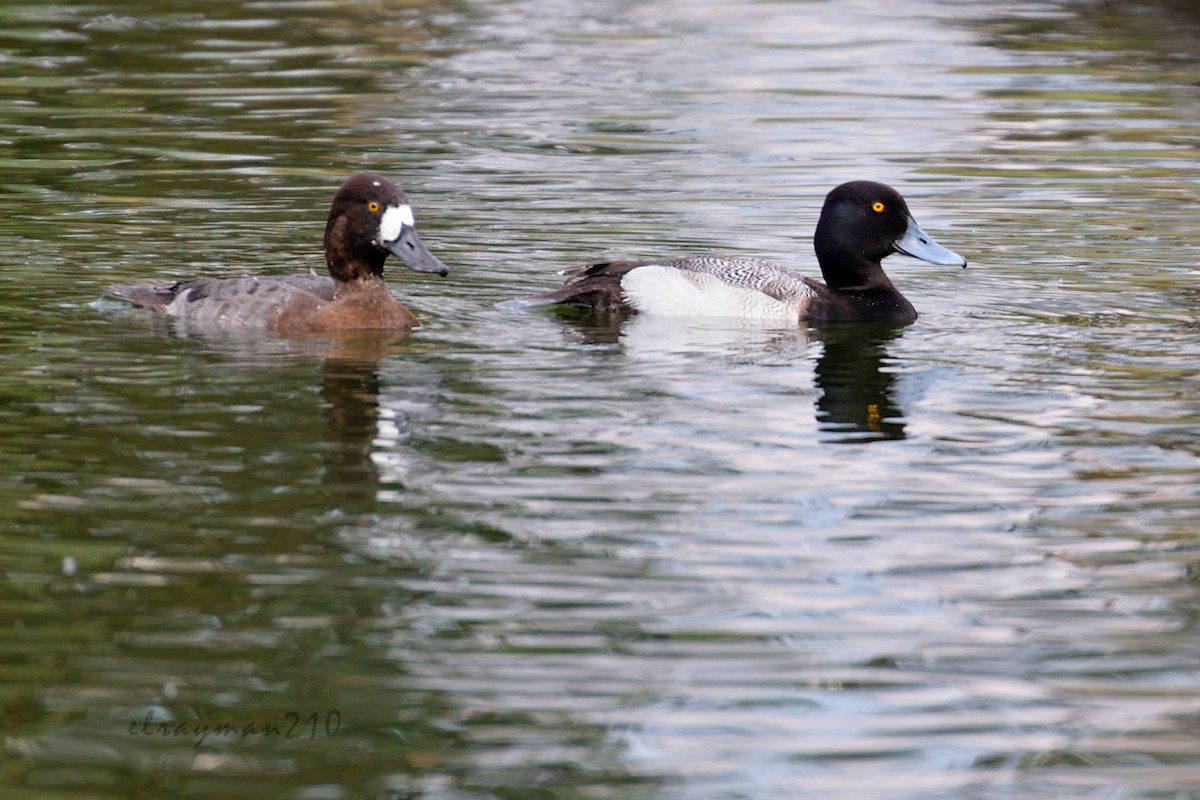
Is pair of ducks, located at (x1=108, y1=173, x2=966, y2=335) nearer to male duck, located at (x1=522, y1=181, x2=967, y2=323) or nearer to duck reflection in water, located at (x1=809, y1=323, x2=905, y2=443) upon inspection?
male duck, located at (x1=522, y1=181, x2=967, y2=323)

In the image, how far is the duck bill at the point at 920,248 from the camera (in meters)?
11.7

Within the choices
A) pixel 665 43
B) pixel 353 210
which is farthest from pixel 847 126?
pixel 353 210

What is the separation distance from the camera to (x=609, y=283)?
37.3ft

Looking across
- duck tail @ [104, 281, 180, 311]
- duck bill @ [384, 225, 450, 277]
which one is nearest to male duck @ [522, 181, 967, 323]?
duck bill @ [384, 225, 450, 277]

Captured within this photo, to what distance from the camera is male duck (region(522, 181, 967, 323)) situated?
37.1ft

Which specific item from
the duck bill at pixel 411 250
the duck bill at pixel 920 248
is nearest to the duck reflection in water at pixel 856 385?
the duck bill at pixel 920 248

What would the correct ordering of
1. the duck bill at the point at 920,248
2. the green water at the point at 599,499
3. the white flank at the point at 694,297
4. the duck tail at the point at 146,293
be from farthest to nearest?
1. the duck bill at the point at 920,248
2. the white flank at the point at 694,297
3. the duck tail at the point at 146,293
4. the green water at the point at 599,499

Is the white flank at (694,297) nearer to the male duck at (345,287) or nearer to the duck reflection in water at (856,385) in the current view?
the duck reflection in water at (856,385)

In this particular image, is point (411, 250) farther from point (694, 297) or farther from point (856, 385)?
point (856, 385)

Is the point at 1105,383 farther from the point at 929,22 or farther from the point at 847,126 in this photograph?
the point at 929,22

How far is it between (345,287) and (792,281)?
103 inches

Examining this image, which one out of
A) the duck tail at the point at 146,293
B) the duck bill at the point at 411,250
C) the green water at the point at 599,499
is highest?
the duck bill at the point at 411,250

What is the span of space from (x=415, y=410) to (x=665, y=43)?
15726mm

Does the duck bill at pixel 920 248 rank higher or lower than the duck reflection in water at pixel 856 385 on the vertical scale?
higher
